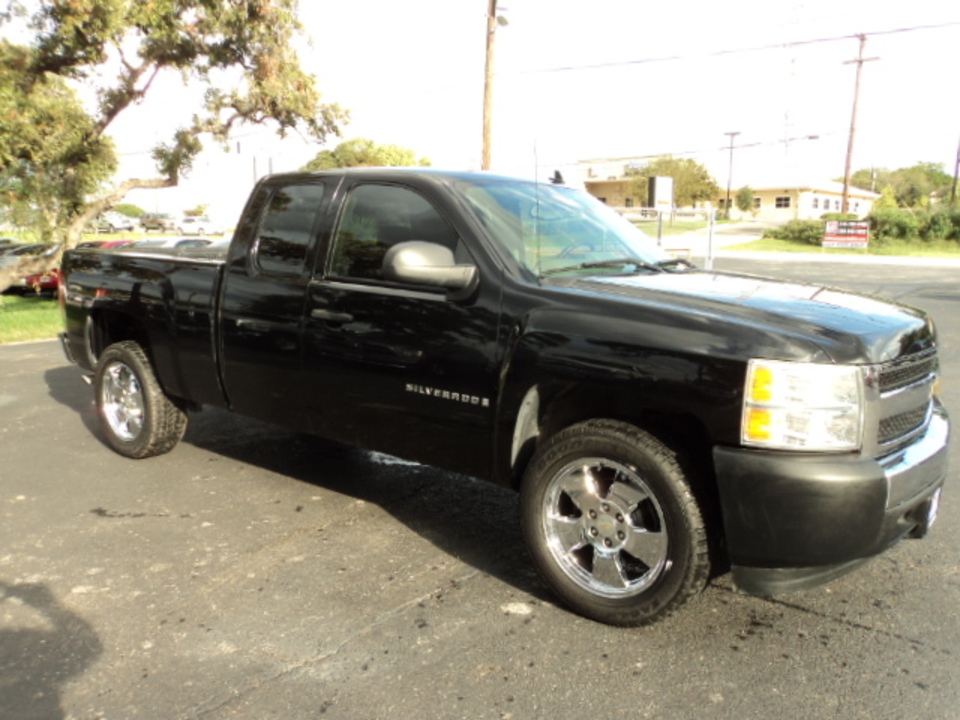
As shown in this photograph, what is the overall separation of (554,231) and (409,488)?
6.30 feet

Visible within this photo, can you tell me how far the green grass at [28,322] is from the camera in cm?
1273

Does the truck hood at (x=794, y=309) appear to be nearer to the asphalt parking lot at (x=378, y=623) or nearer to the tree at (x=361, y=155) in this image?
the asphalt parking lot at (x=378, y=623)

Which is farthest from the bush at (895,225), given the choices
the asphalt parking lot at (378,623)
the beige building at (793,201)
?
the asphalt parking lot at (378,623)

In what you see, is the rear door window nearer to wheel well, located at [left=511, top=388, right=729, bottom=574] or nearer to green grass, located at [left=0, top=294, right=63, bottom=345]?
wheel well, located at [left=511, top=388, right=729, bottom=574]

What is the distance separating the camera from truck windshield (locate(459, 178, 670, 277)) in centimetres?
371

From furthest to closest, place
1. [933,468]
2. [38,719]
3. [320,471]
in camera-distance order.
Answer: [320,471] < [933,468] < [38,719]

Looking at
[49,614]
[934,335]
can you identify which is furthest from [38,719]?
[934,335]

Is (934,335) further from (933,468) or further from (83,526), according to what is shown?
(83,526)

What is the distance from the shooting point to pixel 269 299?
436 centimetres

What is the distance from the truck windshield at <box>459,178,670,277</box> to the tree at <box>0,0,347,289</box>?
11678mm

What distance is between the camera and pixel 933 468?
3152 mm

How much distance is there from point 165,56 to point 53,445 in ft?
Answer: 35.9

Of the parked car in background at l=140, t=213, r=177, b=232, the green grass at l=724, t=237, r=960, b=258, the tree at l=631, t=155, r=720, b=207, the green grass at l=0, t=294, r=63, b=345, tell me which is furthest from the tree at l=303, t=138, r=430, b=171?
the green grass at l=0, t=294, r=63, b=345

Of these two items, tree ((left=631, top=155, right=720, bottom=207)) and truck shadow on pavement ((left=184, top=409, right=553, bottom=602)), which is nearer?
truck shadow on pavement ((left=184, top=409, right=553, bottom=602))
